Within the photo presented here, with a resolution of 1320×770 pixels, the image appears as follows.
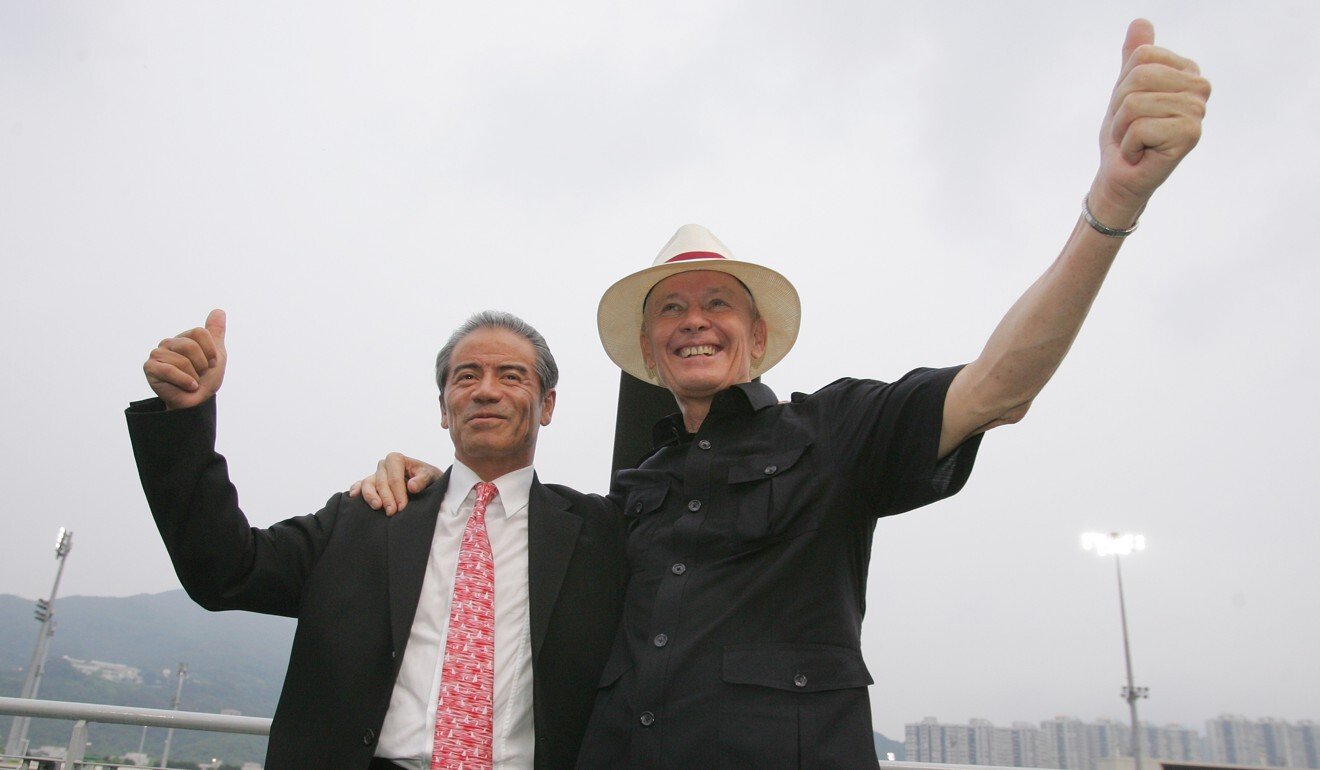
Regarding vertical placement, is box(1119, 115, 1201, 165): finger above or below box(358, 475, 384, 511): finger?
above

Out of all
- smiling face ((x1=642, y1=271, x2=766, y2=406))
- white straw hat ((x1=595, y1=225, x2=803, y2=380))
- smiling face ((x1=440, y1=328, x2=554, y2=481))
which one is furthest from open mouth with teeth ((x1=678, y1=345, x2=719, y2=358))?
smiling face ((x1=440, y1=328, x2=554, y2=481))

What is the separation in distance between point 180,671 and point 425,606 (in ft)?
103

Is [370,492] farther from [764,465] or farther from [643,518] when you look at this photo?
[764,465]

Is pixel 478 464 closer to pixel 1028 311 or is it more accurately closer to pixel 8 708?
pixel 1028 311

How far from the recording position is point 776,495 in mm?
1926

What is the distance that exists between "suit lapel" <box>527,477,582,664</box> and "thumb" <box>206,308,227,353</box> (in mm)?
961

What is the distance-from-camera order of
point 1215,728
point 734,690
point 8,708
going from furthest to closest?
point 1215,728
point 8,708
point 734,690

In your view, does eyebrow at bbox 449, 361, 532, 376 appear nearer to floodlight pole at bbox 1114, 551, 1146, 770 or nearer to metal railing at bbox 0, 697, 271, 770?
metal railing at bbox 0, 697, 271, 770

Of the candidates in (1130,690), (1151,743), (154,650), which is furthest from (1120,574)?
(154,650)

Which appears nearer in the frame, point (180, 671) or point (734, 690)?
point (734, 690)

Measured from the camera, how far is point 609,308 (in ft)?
9.37

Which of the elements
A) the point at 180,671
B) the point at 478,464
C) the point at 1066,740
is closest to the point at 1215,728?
the point at 1066,740

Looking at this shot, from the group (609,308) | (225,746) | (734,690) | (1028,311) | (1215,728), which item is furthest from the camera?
(1215,728)

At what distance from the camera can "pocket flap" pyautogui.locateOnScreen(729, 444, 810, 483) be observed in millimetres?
1976
